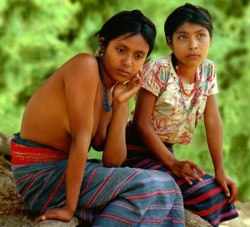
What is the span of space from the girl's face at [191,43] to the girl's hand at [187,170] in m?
0.51

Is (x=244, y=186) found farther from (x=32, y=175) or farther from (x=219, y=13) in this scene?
(x=32, y=175)

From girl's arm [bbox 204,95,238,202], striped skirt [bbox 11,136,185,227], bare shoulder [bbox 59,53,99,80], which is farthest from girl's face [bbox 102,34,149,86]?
girl's arm [bbox 204,95,238,202]

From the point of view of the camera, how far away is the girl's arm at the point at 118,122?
101 inches

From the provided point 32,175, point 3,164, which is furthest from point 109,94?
point 3,164

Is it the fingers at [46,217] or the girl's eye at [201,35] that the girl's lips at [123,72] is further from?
the fingers at [46,217]

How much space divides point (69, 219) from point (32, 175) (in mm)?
314

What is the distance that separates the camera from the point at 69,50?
5.94 m

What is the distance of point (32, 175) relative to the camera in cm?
248

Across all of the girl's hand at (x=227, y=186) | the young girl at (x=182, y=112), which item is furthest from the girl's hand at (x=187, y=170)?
the girl's hand at (x=227, y=186)

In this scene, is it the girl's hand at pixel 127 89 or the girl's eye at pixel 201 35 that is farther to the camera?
the girl's eye at pixel 201 35

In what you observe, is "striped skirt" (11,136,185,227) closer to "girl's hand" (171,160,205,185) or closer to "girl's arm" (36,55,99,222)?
"girl's arm" (36,55,99,222)

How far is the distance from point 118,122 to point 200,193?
563 millimetres

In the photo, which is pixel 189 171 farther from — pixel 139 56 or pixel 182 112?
pixel 139 56

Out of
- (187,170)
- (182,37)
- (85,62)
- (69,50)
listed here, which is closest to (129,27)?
(85,62)
